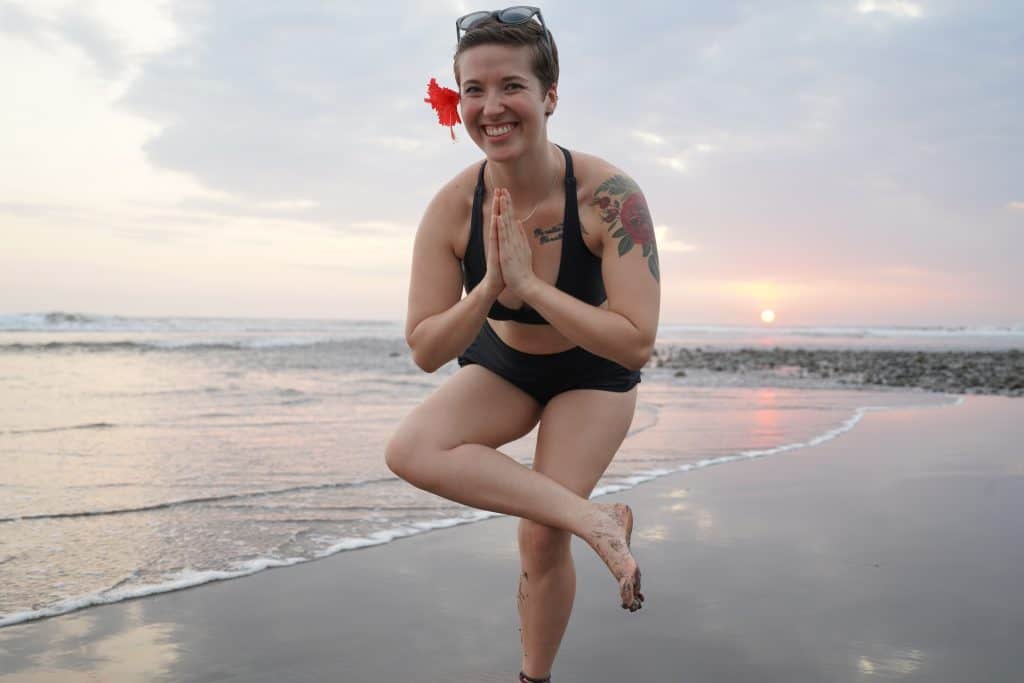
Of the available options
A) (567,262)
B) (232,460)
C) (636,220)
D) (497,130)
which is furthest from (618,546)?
(232,460)

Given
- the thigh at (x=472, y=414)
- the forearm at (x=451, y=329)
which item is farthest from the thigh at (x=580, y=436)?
the forearm at (x=451, y=329)

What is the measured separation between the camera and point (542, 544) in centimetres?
328

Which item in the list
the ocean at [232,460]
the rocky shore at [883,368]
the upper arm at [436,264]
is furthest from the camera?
the rocky shore at [883,368]

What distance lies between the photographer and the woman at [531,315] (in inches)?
121

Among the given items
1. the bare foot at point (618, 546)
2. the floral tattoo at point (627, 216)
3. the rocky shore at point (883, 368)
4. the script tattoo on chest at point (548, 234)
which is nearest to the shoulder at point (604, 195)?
the floral tattoo at point (627, 216)

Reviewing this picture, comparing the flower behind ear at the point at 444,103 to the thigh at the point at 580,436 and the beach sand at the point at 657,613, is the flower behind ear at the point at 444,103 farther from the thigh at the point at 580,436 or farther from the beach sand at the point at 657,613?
the beach sand at the point at 657,613

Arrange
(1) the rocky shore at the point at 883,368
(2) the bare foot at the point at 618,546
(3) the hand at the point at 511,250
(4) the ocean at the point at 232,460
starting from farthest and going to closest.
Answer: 1. (1) the rocky shore at the point at 883,368
2. (4) the ocean at the point at 232,460
3. (3) the hand at the point at 511,250
4. (2) the bare foot at the point at 618,546

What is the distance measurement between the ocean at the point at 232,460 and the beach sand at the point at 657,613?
1.36 ft

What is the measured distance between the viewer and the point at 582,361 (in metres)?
3.53

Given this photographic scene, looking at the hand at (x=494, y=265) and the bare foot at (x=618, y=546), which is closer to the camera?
the bare foot at (x=618, y=546)

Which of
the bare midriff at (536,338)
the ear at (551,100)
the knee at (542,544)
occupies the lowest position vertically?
the knee at (542,544)

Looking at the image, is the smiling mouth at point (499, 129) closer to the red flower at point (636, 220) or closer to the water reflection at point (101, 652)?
the red flower at point (636, 220)

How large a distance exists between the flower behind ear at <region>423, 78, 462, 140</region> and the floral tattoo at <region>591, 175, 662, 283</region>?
0.66m

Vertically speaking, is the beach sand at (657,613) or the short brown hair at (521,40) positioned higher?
the short brown hair at (521,40)
